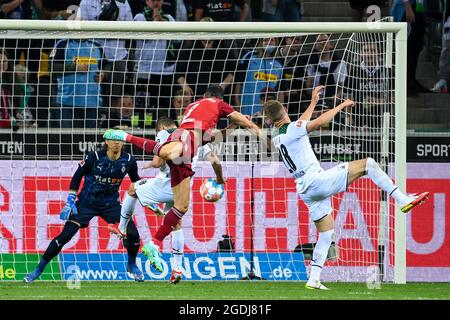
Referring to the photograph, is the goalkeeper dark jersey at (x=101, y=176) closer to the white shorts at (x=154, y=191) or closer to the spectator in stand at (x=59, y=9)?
the white shorts at (x=154, y=191)

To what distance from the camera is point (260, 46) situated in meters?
17.7

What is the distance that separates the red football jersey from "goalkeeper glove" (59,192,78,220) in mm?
1827

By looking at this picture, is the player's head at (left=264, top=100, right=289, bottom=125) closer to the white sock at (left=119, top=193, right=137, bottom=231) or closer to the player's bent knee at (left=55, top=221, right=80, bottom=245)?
the white sock at (left=119, top=193, right=137, bottom=231)

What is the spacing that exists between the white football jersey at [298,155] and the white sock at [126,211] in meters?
2.67

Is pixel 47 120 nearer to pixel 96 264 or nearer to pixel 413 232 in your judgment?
pixel 96 264

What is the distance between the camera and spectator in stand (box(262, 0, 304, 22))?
19188 millimetres

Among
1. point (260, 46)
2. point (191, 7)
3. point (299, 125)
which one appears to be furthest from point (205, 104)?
point (191, 7)

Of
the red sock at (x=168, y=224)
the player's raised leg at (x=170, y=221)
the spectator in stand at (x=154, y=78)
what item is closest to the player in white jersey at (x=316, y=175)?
the player's raised leg at (x=170, y=221)

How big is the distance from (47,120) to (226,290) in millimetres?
4084

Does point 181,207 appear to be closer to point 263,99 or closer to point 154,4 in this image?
point 263,99

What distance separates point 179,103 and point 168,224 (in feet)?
11.7

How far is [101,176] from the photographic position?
15156 mm

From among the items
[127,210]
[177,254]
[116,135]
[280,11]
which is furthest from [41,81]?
[280,11]

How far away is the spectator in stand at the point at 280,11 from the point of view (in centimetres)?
1919
